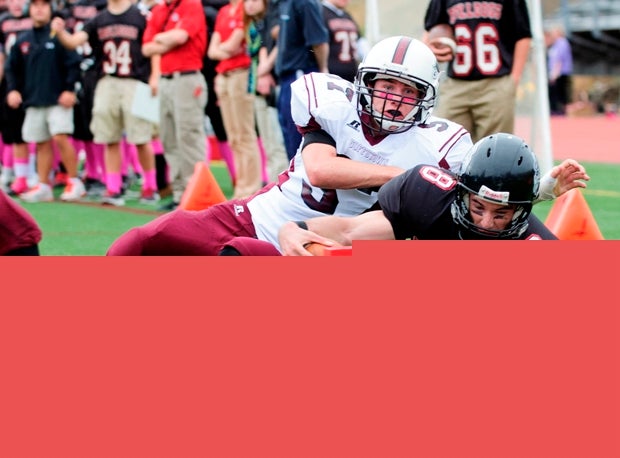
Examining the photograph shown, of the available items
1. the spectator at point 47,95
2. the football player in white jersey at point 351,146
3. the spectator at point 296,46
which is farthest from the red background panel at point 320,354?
the spectator at point 47,95

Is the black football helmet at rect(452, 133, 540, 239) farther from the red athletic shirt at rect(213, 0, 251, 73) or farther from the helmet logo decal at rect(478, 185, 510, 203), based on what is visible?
the red athletic shirt at rect(213, 0, 251, 73)

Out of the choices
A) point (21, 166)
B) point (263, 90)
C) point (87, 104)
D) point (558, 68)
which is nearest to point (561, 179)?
point (263, 90)

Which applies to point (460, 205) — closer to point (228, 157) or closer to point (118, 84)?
point (118, 84)

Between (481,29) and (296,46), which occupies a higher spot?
(481,29)

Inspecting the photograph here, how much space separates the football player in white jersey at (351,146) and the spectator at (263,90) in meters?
4.43

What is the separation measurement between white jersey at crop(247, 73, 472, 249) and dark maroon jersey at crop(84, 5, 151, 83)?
5122 mm

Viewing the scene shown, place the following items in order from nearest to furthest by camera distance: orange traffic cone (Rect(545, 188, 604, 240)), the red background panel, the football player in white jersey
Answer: the red background panel, the football player in white jersey, orange traffic cone (Rect(545, 188, 604, 240))

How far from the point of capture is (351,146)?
405 cm

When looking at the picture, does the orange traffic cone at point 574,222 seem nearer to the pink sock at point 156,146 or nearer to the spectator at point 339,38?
the spectator at point 339,38

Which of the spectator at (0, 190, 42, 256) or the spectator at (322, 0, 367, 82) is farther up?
the spectator at (322, 0, 367, 82)

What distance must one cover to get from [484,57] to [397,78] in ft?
9.96

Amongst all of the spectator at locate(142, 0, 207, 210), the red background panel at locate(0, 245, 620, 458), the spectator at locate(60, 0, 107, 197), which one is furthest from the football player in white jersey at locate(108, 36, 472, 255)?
the spectator at locate(60, 0, 107, 197)

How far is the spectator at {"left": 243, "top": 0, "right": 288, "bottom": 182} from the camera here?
855 cm

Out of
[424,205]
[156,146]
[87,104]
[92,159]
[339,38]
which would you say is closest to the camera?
[424,205]
